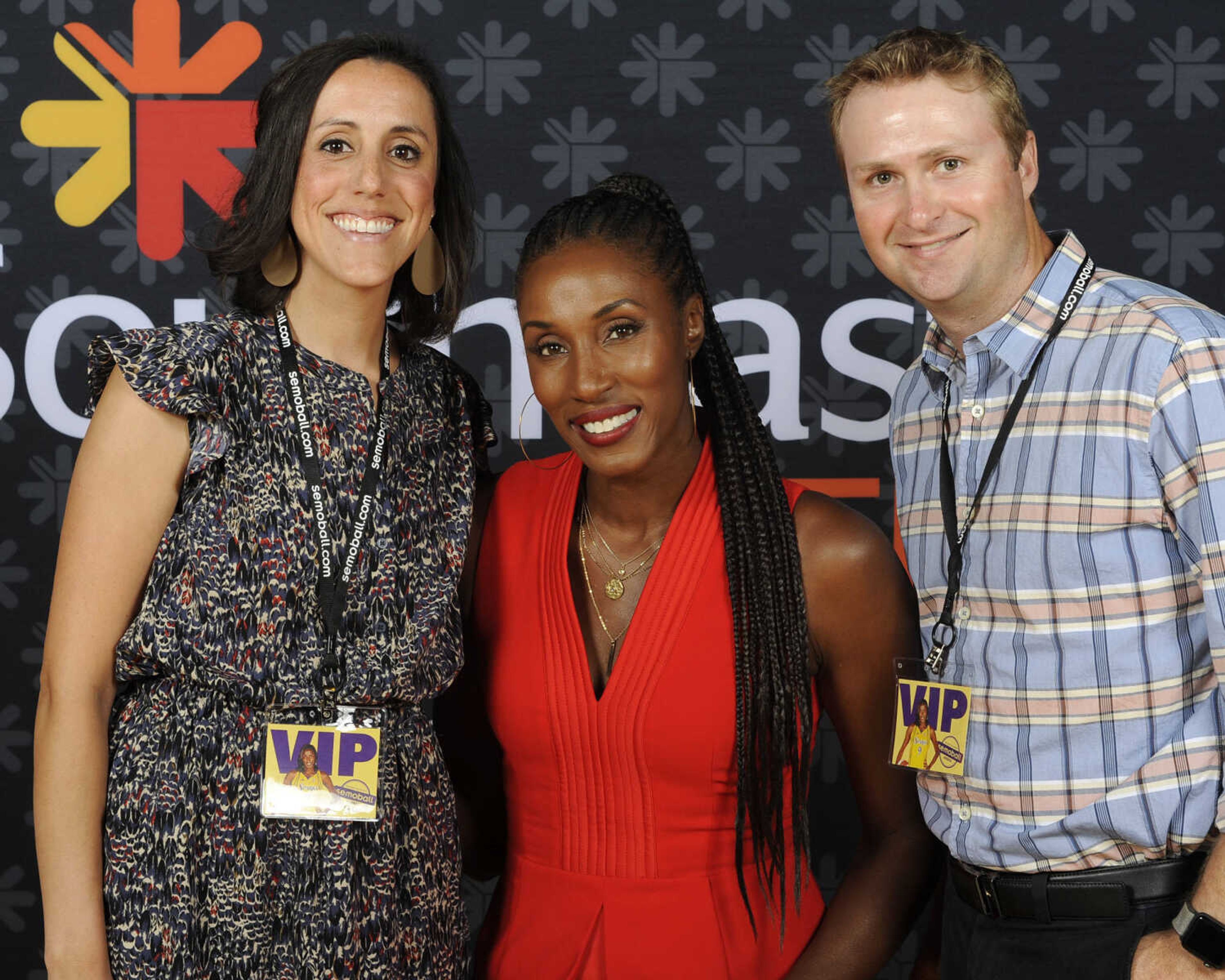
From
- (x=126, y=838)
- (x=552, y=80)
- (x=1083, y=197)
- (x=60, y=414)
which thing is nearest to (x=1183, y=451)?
(x=126, y=838)

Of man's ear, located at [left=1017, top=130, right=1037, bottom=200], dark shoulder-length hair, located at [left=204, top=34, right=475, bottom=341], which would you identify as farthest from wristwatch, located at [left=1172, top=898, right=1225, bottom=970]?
dark shoulder-length hair, located at [left=204, top=34, right=475, bottom=341]

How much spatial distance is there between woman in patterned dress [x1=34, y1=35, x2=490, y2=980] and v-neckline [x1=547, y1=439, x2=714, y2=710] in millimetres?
184

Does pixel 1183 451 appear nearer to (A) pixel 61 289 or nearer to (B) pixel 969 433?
(B) pixel 969 433

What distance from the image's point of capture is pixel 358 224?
6.32ft

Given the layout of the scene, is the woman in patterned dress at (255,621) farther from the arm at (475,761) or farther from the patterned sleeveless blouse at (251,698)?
the arm at (475,761)

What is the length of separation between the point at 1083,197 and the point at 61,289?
2.47m

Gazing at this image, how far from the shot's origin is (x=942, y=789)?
182 cm

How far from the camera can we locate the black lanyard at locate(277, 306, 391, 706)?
5.84ft

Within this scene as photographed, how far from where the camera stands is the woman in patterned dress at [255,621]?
67.6 inches

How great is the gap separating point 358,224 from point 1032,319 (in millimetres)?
960

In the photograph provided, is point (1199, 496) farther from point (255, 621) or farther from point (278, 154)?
point (278, 154)

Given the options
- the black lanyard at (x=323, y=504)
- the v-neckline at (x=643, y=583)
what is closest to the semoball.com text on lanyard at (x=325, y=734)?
the black lanyard at (x=323, y=504)

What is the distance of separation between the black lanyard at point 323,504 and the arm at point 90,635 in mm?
175

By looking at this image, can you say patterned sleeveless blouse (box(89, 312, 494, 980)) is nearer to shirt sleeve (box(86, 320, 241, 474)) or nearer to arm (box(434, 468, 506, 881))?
shirt sleeve (box(86, 320, 241, 474))
